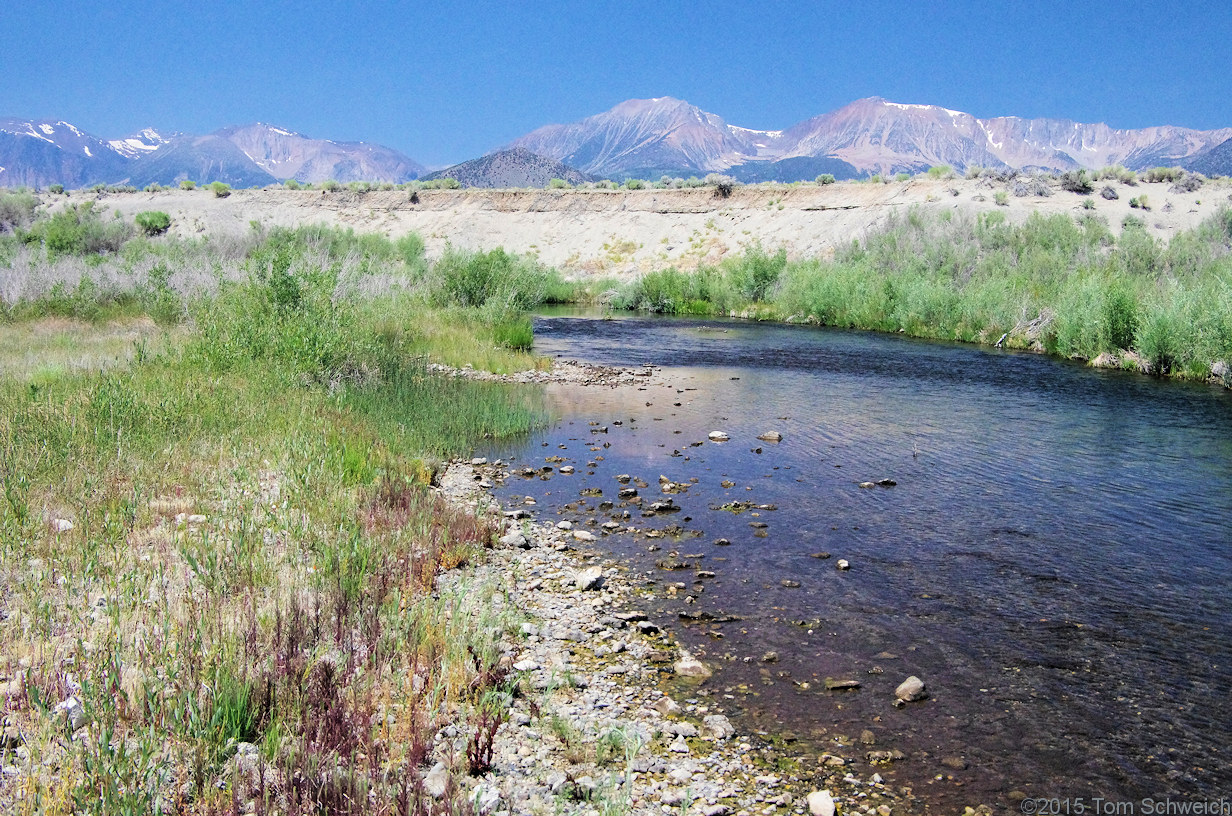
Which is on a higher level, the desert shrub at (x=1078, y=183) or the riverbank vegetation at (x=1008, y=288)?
the desert shrub at (x=1078, y=183)

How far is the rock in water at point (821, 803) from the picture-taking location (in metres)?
4.01

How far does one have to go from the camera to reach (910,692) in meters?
5.19

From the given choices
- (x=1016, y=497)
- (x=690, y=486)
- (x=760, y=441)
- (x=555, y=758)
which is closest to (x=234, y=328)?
(x=690, y=486)

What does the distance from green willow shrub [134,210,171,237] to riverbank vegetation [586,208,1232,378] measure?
30.4 metres

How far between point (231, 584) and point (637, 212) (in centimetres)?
6364

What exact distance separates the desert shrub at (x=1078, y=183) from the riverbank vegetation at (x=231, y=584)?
160ft

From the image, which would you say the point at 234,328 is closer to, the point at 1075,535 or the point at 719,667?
the point at 719,667

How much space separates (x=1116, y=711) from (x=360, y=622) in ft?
16.8

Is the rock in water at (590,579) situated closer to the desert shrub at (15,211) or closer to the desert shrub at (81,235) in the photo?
the desert shrub at (81,235)

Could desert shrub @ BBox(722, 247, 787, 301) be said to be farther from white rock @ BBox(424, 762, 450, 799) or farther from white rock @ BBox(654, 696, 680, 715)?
white rock @ BBox(424, 762, 450, 799)

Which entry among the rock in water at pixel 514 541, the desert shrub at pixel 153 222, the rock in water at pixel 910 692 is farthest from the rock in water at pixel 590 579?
the desert shrub at pixel 153 222

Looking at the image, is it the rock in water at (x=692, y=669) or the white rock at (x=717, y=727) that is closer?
the white rock at (x=717, y=727)

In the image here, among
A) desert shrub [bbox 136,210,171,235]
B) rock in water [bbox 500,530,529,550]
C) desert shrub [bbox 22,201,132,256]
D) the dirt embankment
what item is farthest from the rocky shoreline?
desert shrub [bbox 136,210,171,235]

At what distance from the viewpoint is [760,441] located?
12938 millimetres
